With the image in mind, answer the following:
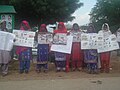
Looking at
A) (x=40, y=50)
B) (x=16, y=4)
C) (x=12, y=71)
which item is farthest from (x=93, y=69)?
(x=16, y=4)

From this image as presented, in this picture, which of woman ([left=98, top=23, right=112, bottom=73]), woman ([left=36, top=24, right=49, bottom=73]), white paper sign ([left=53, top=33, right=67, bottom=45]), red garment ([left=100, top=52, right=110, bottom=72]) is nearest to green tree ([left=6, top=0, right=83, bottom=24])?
white paper sign ([left=53, top=33, right=67, bottom=45])

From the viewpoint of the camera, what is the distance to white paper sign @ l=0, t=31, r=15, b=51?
12.5m

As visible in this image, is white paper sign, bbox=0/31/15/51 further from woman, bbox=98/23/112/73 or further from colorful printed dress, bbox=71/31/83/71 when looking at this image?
woman, bbox=98/23/112/73

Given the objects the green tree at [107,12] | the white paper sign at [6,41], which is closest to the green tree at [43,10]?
the green tree at [107,12]

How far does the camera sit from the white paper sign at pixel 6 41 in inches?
491

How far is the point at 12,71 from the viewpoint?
1326 centimetres

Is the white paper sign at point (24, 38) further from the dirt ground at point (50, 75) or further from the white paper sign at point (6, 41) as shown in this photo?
the dirt ground at point (50, 75)

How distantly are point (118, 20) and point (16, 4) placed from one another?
45.5 ft

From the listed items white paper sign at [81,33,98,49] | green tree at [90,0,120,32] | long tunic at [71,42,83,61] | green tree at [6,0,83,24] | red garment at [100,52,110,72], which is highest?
green tree at [90,0,120,32]

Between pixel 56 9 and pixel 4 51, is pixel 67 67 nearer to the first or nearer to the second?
pixel 4 51

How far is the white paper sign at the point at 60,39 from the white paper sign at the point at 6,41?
1.63m

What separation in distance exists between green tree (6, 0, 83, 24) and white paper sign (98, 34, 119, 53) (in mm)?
13899

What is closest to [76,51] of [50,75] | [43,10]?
[50,75]

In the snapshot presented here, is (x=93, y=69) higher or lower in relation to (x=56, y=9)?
lower
